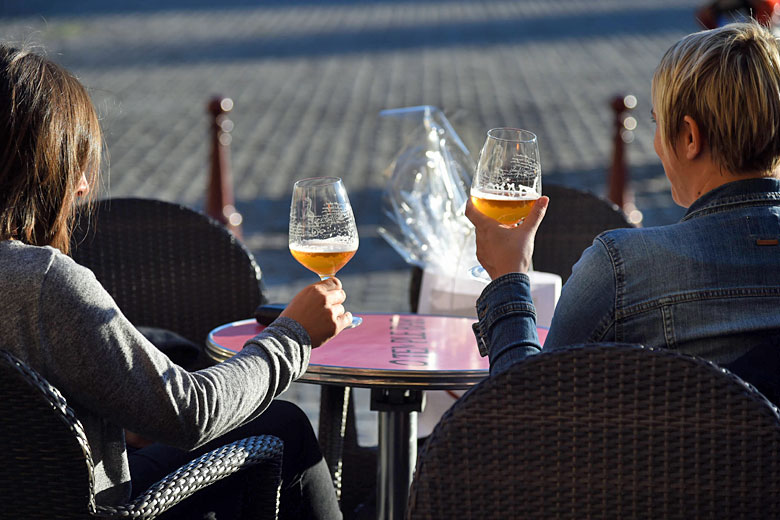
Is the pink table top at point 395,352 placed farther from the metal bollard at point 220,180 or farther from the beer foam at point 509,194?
the metal bollard at point 220,180

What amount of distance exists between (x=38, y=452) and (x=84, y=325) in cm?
25

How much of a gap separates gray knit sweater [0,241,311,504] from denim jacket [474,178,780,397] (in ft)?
1.65

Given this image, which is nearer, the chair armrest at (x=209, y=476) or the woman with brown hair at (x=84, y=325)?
the woman with brown hair at (x=84, y=325)

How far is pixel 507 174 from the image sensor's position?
2.09m

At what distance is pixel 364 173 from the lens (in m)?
7.96

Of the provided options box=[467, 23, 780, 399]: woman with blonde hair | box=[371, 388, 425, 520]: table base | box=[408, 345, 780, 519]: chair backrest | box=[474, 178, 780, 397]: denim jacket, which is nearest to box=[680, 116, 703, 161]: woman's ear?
box=[467, 23, 780, 399]: woman with blonde hair

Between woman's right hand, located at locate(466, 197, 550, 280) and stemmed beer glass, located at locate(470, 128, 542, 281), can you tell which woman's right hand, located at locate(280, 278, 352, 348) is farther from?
stemmed beer glass, located at locate(470, 128, 542, 281)

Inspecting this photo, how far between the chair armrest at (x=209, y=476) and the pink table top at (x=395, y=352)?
0.20 metres

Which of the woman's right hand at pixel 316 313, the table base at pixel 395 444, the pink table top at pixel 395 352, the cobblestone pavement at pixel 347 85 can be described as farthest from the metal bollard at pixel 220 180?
the woman's right hand at pixel 316 313

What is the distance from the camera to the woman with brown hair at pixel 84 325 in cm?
164


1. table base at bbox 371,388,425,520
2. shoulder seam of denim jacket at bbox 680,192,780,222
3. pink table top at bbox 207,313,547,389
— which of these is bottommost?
table base at bbox 371,388,425,520

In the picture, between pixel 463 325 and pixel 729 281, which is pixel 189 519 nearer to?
pixel 463 325

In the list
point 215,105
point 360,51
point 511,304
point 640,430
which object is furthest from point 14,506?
point 360,51

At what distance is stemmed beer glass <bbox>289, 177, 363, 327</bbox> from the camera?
2.08 metres
